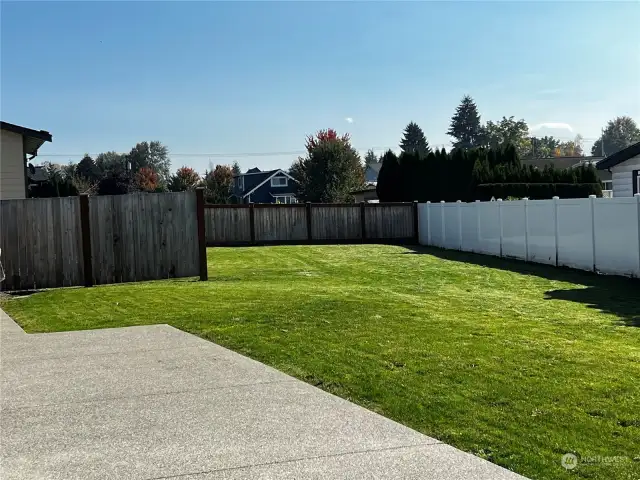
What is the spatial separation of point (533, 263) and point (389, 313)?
10.9m

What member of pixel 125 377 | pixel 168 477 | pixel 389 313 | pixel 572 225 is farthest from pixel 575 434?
pixel 572 225

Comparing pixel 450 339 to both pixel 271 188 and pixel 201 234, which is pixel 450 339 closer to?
pixel 201 234

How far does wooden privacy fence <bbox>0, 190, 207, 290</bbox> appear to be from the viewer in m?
13.9

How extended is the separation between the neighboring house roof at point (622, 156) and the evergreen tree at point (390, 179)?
14643mm

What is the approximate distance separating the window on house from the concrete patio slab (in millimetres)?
69608

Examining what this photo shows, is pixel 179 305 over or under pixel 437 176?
under

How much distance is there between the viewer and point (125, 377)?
6660 mm

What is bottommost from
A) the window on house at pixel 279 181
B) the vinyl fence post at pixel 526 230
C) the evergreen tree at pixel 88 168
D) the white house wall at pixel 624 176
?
the vinyl fence post at pixel 526 230

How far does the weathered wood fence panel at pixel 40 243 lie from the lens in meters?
13.8

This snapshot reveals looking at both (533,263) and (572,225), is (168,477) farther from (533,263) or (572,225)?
(533,263)

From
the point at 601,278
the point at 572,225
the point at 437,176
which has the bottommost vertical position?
the point at 601,278

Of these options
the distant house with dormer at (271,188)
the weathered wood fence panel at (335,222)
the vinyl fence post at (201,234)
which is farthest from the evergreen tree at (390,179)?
the distant house with dormer at (271,188)

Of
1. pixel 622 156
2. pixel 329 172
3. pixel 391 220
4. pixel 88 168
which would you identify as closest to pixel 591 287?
pixel 622 156
